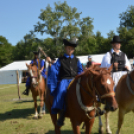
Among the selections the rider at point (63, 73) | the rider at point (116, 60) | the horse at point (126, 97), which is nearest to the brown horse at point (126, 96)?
the horse at point (126, 97)

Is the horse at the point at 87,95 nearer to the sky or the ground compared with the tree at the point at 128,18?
nearer to the ground

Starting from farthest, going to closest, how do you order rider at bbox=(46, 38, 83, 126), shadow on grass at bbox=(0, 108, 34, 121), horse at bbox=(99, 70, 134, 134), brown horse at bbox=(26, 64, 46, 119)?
shadow on grass at bbox=(0, 108, 34, 121) → brown horse at bbox=(26, 64, 46, 119) → horse at bbox=(99, 70, 134, 134) → rider at bbox=(46, 38, 83, 126)

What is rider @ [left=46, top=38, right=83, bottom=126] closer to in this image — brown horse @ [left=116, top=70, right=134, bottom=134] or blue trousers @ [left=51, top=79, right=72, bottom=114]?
blue trousers @ [left=51, top=79, right=72, bottom=114]

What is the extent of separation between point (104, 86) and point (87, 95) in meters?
0.58

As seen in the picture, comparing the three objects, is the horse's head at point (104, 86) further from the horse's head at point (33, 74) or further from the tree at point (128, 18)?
the tree at point (128, 18)

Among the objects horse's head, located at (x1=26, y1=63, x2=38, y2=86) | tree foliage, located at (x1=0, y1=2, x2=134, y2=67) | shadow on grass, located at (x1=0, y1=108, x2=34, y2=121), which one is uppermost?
tree foliage, located at (x1=0, y1=2, x2=134, y2=67)

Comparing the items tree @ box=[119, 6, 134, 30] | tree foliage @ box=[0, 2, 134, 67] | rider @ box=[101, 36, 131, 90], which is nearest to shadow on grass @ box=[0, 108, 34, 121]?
rider @ box=[101, 36, 131, 90]

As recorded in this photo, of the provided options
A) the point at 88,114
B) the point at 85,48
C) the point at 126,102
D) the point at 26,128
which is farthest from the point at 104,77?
the point at 85,48

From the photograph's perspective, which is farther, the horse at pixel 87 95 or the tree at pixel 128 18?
the tree at pixel 128 18

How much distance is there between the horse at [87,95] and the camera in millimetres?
3035

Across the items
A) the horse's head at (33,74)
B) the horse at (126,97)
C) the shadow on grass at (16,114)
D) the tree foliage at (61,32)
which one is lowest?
the shadow on grass at (16,114)

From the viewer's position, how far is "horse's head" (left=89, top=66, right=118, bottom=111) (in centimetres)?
294

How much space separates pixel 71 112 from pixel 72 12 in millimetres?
39710

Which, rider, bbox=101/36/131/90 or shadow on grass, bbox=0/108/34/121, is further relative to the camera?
shadow on grass, bbox=0/108/34/121
